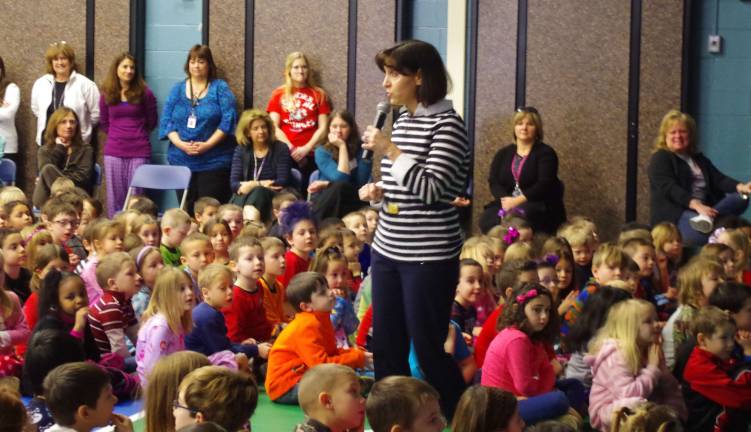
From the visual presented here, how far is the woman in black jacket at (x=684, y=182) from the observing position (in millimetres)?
8578

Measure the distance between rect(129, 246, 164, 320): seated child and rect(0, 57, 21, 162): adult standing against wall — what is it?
4.41m

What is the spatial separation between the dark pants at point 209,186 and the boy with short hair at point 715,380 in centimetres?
518

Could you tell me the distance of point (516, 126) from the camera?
9.06m

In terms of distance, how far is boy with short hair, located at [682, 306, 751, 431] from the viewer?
526 centimetres

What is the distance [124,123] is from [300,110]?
1.41 m

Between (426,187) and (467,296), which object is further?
(467,296)

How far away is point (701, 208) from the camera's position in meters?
8.48

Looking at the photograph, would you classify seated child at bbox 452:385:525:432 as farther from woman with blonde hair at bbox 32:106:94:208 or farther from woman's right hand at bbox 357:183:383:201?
woman with blonde hair at bbox 32:106:94:208

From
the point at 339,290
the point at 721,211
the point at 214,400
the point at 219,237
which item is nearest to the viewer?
the point at 214,400

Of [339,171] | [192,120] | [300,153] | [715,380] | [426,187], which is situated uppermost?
[192,120]

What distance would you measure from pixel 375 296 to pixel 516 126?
4728 millimetres

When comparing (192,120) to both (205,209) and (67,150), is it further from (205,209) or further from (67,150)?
(205,209)

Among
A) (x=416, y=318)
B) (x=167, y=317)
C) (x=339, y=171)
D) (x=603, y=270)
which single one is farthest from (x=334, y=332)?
(x=339, y=171)

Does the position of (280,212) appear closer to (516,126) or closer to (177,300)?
(516,126)
